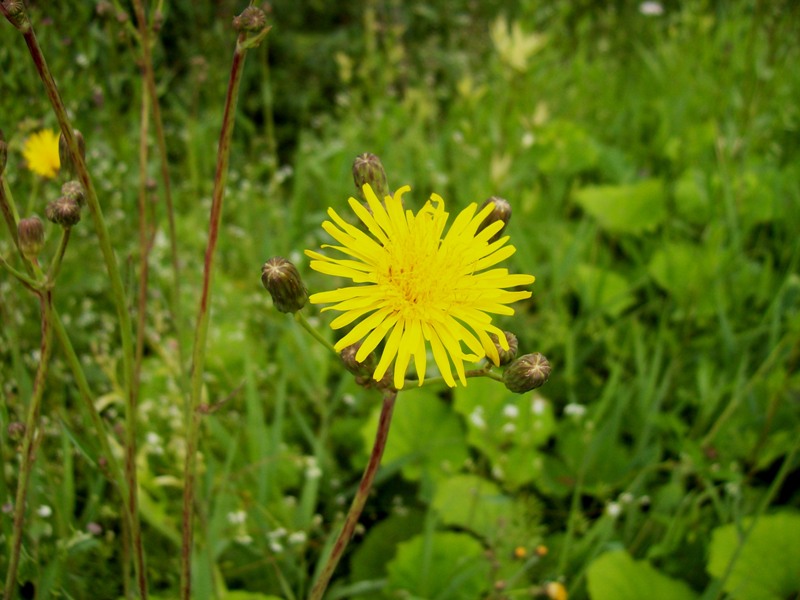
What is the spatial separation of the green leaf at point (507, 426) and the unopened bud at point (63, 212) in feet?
3.92

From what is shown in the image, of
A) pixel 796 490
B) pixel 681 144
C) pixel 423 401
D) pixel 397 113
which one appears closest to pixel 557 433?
pixel 423 401

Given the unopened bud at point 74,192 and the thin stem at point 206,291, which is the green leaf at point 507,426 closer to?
the thin stem at point 206,291

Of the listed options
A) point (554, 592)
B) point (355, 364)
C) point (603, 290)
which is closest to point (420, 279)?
point (355, 364)

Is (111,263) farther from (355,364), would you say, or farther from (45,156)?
(45,156)

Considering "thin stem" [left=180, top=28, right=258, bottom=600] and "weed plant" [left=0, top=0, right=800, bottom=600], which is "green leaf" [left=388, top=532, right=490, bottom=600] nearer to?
"weed plant" [left=0, top=0, right=800, bottom=600]

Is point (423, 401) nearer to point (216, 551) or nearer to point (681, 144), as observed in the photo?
point (216, 551)

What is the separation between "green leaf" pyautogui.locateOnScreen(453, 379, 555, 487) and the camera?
1863 mm

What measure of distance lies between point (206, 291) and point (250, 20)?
357mm

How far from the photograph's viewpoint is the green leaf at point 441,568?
158cm

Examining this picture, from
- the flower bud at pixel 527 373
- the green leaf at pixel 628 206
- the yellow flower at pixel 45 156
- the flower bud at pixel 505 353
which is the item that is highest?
the green leaf at pixel 628 206

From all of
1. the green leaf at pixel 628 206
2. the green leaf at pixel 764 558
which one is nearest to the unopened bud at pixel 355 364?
the green leaf at pixel 764 558

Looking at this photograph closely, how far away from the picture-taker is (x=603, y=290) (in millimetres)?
2439

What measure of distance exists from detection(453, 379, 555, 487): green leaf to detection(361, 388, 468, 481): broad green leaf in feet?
0.19

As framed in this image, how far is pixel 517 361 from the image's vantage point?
0.96 metres
